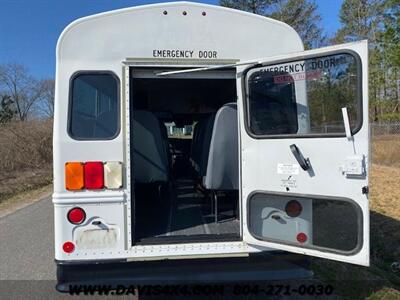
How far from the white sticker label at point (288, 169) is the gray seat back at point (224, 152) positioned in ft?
2.35

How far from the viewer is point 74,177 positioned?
4.07m

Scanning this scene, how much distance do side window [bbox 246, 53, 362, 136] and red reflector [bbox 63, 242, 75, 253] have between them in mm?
1820

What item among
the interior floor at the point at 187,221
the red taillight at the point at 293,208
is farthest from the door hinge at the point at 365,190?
the interior floor at the point at 187,221

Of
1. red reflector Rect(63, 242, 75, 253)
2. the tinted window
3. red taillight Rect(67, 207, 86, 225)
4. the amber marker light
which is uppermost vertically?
the tinted window

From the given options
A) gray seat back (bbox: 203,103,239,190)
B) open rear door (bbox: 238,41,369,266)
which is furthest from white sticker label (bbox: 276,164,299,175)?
gray seat back (bbox: 203,103,239,190)

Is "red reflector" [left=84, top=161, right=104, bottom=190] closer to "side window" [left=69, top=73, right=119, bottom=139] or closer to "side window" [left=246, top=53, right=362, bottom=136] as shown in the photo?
"side window" [left=69, top=73, right=119, bottom=139]

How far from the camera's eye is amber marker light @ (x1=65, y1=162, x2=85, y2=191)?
4.07 meters

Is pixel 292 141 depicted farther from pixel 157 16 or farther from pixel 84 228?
pixel 84 228

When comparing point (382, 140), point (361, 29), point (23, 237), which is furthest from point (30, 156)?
point (361, 29)

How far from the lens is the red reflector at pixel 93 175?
13.4ft

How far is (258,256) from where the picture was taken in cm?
428

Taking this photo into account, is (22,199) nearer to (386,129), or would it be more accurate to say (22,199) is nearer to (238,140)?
(238,140)

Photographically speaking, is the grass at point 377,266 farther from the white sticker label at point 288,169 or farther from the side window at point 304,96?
the side window at point 304,96

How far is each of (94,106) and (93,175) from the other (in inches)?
24.2
